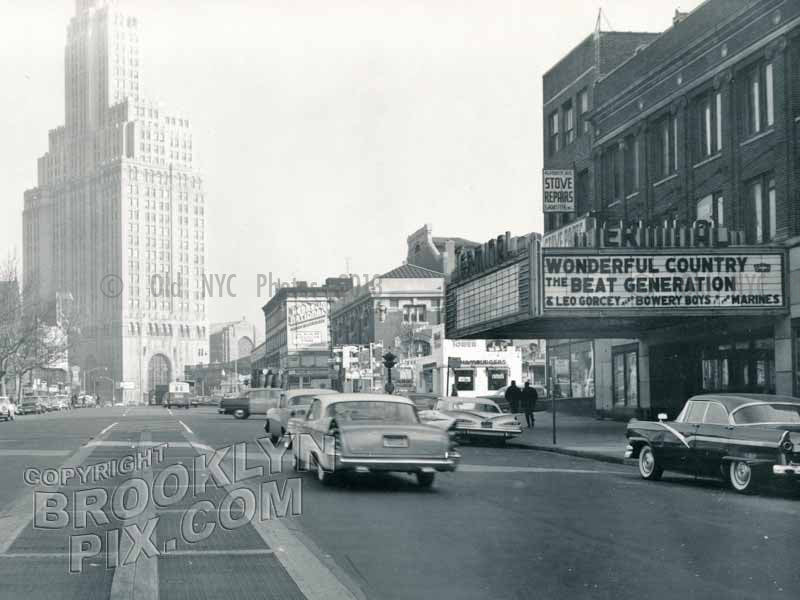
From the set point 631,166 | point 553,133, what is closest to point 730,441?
point 631,166

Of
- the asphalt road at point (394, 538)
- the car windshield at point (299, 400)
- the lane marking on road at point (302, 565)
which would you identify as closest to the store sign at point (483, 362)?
the car windshield at point (299, 400)

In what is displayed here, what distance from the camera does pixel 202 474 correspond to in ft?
63.5

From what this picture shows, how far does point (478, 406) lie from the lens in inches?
1297

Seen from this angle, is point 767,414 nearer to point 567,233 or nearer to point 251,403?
point 567,233

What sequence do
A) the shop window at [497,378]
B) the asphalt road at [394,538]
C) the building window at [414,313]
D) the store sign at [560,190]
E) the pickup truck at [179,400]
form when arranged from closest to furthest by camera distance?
the asphalt road at [394,538]
the store sign at [560,190]
the shop window at [497,378]
the building window at [414,313]
the pickup truck at [179,400]

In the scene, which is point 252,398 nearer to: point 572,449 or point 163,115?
point 572,449

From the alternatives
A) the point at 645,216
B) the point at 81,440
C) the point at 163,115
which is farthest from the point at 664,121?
the point at 163,115

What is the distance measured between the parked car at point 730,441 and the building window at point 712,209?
15.4 m

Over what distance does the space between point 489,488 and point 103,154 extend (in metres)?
188

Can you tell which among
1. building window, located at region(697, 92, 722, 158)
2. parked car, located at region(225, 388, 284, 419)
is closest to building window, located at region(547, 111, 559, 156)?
building window, located at region(697, 92, 722, 158)

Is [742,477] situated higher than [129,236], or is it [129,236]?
[129,236]

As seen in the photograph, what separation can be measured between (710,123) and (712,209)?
2.54m

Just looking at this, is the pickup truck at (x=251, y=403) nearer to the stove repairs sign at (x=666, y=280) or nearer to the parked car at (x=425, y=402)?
the parked car at (x=425, y=402)

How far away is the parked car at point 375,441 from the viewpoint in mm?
17297
